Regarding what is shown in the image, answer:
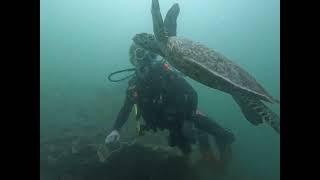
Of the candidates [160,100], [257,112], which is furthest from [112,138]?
[257,112]

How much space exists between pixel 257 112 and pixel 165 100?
5.80ft

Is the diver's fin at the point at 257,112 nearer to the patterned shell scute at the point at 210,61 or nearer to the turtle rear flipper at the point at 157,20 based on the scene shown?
the patterned shell scute at the point at 210,61

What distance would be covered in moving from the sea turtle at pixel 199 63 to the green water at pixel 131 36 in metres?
11.3

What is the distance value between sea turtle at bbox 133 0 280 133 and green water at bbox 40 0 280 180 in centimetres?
1130

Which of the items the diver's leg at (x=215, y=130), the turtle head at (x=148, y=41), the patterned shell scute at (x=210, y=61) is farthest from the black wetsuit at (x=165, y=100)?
the diver's leg at (x=215, y=130)

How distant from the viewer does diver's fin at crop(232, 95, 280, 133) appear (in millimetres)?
5407

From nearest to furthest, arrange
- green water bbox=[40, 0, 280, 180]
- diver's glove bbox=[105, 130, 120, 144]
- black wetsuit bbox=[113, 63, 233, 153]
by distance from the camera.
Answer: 1. black wetsuit bbox=[113, 63, 233, 153]
2. diver's glove bbox=[105, 130, 120, 144]
3. green water bbox=[40, 0, 280, 180]

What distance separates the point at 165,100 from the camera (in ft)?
16.5

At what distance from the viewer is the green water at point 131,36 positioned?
2311 centimetres

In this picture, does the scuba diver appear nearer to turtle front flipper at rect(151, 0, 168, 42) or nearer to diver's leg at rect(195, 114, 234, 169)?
turtle front flipper at rect(151, 0, 168, 42)

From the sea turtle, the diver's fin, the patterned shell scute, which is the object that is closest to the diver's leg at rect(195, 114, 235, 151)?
the diver's fin
